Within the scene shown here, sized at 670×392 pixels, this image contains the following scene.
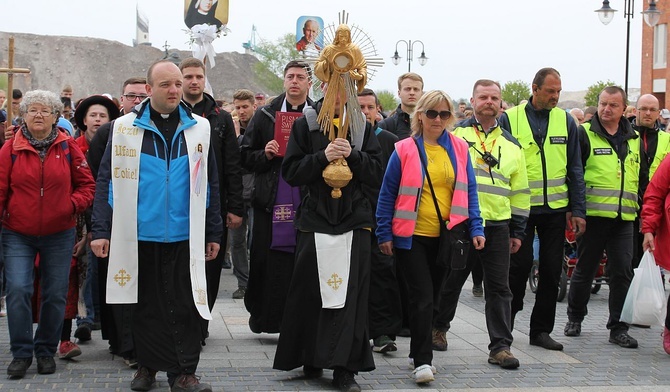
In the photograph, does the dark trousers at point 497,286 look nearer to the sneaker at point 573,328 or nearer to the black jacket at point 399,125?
the sneaker at point 573,328

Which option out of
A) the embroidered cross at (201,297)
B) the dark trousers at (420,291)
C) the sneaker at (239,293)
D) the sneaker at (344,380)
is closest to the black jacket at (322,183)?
the dark trousers at (420,291)

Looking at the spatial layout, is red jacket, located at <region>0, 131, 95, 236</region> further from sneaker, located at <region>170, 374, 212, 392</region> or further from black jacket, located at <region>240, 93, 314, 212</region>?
black jacket, located at <region>240, 93, 314, 212</region>

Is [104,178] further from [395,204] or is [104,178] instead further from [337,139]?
[395,204]

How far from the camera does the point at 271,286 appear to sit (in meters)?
8.26

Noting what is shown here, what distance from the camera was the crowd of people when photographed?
258 inches

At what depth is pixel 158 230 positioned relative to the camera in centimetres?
652

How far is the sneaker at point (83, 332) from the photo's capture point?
832 cm

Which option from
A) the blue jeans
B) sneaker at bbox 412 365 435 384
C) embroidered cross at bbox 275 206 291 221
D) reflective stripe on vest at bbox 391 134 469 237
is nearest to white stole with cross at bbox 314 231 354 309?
reflective stripe on vest at bbox 391 134 469 237

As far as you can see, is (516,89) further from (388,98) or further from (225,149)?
(225,149)

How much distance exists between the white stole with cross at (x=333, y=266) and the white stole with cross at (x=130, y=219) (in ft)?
2.48

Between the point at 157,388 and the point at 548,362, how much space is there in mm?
2951

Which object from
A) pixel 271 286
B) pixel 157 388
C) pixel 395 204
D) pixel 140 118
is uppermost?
pixel 140 118

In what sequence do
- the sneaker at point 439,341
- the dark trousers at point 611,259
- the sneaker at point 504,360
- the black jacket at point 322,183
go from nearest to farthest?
1. the black jacket at point 322,183
2. the sneaker at point 504,360
3. the sneaker at point 439,341
4. the dark trousers at point 611,259

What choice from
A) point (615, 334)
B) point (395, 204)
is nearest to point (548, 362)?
point (615, 334)
